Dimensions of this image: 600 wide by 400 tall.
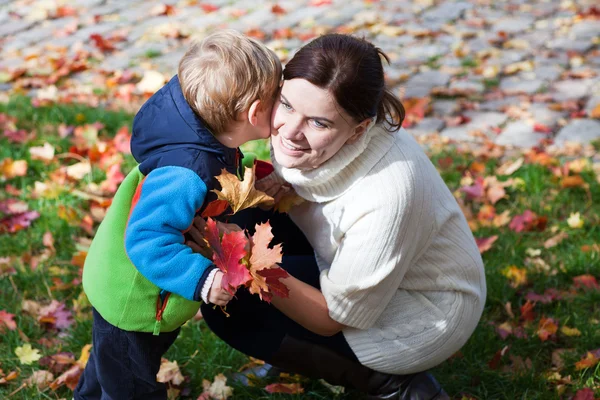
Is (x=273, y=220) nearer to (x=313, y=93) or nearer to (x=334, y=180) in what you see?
(x=334, y=180)

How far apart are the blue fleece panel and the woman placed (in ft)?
1.16

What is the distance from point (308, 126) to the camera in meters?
2.03

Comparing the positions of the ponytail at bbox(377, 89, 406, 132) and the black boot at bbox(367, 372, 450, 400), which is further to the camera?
the black boot at bbox(367, 372, 450, 400)

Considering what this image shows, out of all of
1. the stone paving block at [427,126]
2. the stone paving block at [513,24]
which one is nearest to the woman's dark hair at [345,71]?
the stone paving block at [427,126]

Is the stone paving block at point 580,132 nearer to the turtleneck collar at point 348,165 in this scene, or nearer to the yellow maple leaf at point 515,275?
the yellow maple leaf at point 515,275

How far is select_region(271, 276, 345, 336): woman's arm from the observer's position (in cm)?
220

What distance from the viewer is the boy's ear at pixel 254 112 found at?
6.57 ft

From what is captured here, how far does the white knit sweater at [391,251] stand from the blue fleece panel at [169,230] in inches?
18.2

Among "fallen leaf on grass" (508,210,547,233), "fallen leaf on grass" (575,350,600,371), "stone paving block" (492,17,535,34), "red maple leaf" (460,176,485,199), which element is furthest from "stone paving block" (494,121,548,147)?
"fallen leaf on grass" (575,350,600,371)

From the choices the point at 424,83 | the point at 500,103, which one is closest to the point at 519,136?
the point at 500,103

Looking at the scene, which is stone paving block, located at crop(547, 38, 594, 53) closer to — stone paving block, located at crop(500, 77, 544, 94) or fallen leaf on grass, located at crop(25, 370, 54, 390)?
stone paving block, located at crop(500, 77, 544, 94)

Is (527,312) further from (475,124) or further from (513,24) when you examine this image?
(513,24)

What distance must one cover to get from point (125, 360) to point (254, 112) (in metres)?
0.80

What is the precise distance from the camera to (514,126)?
4320 mm
